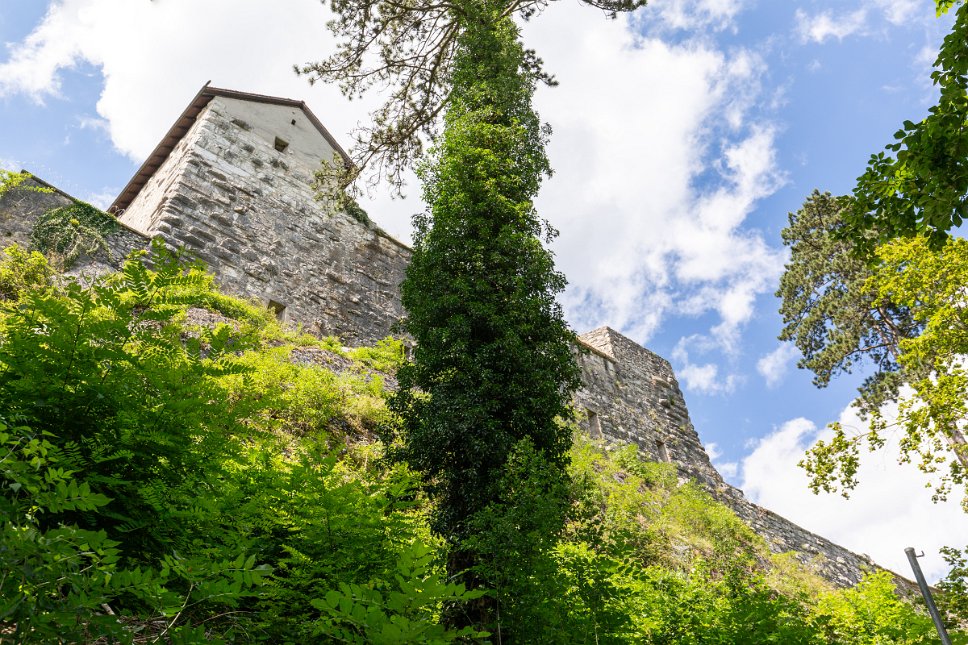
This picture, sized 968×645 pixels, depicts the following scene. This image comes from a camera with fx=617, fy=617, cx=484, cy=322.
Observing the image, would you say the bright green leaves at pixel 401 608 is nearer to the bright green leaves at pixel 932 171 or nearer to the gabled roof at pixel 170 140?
the bright green leaves at pixel 932 171

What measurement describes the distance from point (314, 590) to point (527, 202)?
20.5 ft

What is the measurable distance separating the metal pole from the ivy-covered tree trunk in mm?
3397

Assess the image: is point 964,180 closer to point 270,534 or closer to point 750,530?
point 270,534

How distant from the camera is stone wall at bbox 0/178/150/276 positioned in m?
9.43

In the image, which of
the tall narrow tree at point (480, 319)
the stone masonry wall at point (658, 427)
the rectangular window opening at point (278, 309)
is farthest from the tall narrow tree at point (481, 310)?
the stone masonry wall at point (658, 427)

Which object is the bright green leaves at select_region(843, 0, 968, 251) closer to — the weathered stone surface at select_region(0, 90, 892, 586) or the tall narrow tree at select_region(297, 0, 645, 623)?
the tall narrow tree at select_region(297, 0, 645, 623)

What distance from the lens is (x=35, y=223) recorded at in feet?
31.9

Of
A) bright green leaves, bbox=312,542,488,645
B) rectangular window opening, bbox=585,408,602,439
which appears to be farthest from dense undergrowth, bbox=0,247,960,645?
rectangular window opening, bbox=585,408,602,439

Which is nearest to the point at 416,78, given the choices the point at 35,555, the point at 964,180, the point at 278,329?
the point at 278,329

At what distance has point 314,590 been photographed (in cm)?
347

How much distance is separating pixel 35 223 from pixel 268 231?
4.44 m

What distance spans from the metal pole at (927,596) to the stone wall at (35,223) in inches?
433

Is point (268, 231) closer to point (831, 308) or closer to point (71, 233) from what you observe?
point (71, 233)

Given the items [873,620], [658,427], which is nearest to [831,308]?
[658,427]
